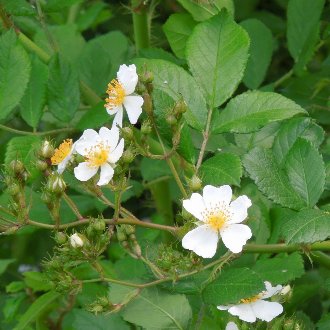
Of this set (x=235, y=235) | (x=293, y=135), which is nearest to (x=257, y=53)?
(x=293, y=135)

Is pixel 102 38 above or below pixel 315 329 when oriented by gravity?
above

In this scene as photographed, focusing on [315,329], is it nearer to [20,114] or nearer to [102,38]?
[20,114]

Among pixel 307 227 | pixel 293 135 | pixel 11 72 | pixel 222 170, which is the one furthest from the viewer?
pixel 11 72

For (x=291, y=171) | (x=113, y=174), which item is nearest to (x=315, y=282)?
(x=291, y=171)

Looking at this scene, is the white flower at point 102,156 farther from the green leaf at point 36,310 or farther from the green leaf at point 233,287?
the green leaf at point 36,310

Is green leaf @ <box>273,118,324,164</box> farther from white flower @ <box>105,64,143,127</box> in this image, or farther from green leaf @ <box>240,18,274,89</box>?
green leaf @ <box>240,18,274,89</box>

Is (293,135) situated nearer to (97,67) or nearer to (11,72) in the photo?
(11,72)

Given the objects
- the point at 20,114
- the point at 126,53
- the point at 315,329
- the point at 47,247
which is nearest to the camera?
the point at 315,329
